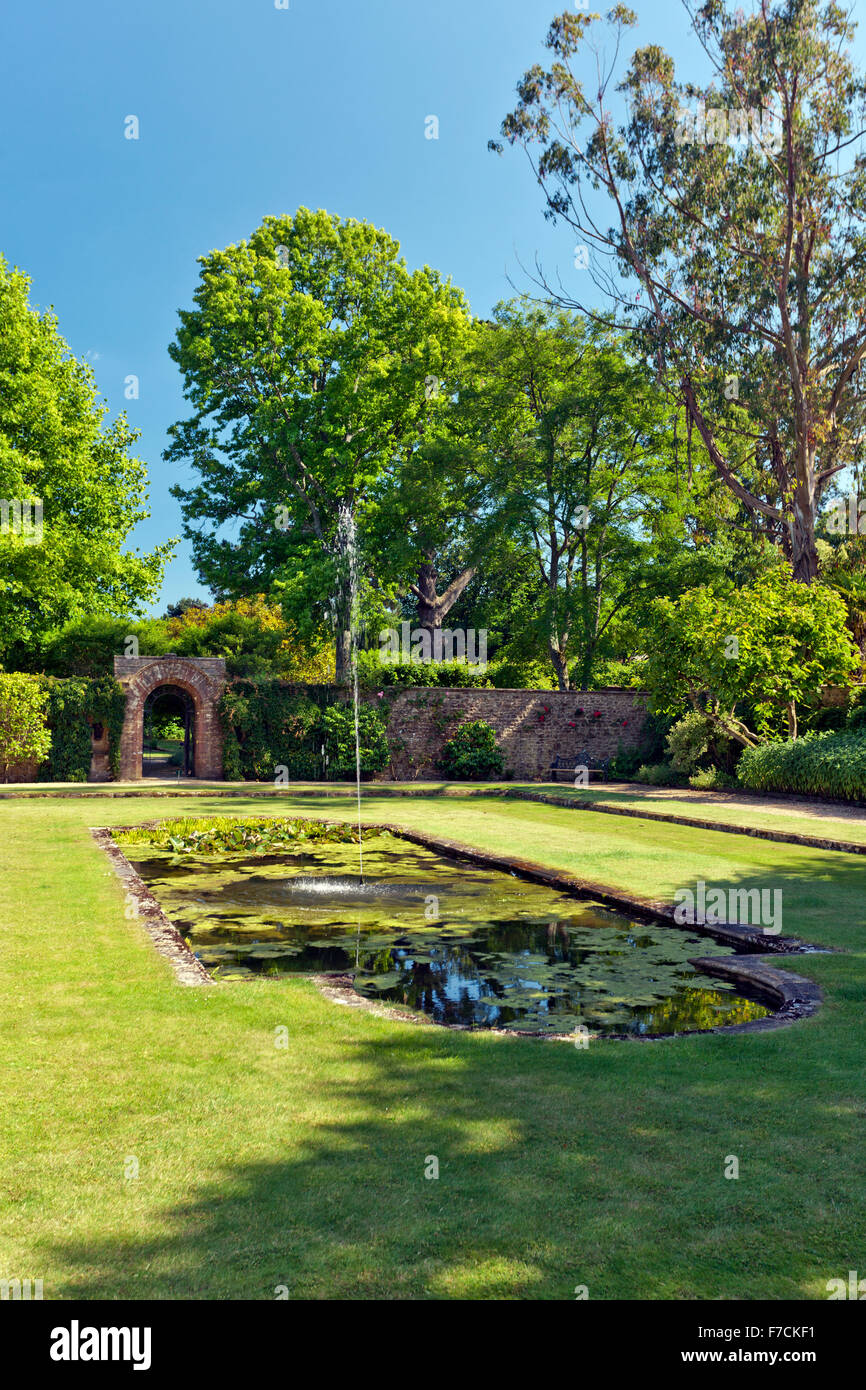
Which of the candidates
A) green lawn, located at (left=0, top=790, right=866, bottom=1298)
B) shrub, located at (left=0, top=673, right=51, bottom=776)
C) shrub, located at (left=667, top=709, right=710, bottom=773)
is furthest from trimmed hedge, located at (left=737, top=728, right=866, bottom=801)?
shrub, located at (left=0, top=673, right=51, bottom=776)

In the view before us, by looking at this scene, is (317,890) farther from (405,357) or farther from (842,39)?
(405,357)

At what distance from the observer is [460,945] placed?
7.83 m

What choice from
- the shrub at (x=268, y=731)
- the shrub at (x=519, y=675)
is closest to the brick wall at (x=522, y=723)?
the shrub at (x=268, y=731)

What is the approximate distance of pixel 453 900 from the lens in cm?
966

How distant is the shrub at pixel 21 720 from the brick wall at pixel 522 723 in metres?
9.58

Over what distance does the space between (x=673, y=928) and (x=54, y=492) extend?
2930 centimetres

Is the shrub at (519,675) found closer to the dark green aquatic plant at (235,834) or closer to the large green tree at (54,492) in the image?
the large green tree at (54,492)

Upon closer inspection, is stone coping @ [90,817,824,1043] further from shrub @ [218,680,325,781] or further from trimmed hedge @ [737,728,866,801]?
shrub @ [218,680,325,781]

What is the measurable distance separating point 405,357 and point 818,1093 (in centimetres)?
3191

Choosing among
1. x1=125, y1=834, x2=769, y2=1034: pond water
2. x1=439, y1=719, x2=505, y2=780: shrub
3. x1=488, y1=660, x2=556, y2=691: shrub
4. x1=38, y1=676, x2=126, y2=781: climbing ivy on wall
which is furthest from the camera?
x1=488, y1=660, x2=556, y2=691: shrub

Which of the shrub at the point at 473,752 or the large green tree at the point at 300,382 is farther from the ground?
the large green tree at the point at 300,382

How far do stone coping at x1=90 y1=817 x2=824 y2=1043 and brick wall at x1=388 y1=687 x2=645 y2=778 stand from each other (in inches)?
679

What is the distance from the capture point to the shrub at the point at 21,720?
2392cm

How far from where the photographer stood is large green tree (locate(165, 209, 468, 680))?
102ft
